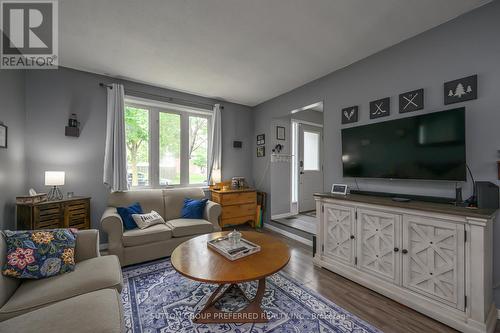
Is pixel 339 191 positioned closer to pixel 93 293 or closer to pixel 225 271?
pixel 225 271

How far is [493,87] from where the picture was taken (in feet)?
5.65

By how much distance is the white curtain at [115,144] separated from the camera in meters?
3.12

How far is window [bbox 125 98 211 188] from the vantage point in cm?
351

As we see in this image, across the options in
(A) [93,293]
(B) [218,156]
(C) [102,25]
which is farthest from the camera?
(B) [218,156]

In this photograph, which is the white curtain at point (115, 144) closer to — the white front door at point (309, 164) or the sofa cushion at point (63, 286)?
the sofa cushion at point (63, 286)

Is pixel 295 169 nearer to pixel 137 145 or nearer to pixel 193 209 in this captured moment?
pixel 193 209

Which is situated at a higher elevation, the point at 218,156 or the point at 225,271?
the point at 218,156

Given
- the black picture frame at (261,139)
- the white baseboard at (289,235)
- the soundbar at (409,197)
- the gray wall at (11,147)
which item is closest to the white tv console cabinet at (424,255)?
the soundbar at (409,197)

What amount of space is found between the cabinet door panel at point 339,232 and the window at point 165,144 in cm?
255

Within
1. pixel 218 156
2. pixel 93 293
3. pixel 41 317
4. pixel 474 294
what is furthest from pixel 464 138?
pixel 218 156

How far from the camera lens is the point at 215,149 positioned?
4.14 m

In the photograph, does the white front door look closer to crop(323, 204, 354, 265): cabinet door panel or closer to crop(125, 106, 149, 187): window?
crop(323, 204, 354, 265): cabinet door panel

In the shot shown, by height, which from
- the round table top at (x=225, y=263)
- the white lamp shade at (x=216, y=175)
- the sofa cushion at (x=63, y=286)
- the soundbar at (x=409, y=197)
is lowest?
the sofa cushion at (x=63, y=286)

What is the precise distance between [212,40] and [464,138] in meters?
2.58
